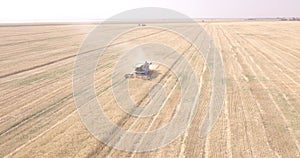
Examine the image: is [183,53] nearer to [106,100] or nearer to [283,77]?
[283,77]

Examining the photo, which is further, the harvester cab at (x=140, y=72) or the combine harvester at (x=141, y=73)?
the harvester cab at (x=140, y=72)

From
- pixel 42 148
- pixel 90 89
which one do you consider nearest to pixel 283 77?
pixel 90 89

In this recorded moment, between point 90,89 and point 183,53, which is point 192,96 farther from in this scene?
point 183,53

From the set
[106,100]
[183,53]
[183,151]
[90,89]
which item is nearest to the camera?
[183,151]

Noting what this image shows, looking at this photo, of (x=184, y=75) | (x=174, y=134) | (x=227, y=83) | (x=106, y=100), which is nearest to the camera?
(x=174, y=134)

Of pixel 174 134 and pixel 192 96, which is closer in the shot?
pixel 174 134

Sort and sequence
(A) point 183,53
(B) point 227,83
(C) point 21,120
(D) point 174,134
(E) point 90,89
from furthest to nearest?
(A) point 183,53 → (B) point 227,83 → (E) point 90,89 → (C) point 21,120 → (D) point 174,134

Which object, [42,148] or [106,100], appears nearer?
[42,148]

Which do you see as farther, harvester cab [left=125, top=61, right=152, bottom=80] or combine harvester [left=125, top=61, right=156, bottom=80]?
harvester cab [left=125, top=61, right=152, bottom=80]

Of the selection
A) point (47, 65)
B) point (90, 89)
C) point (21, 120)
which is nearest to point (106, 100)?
point (90, 89)
